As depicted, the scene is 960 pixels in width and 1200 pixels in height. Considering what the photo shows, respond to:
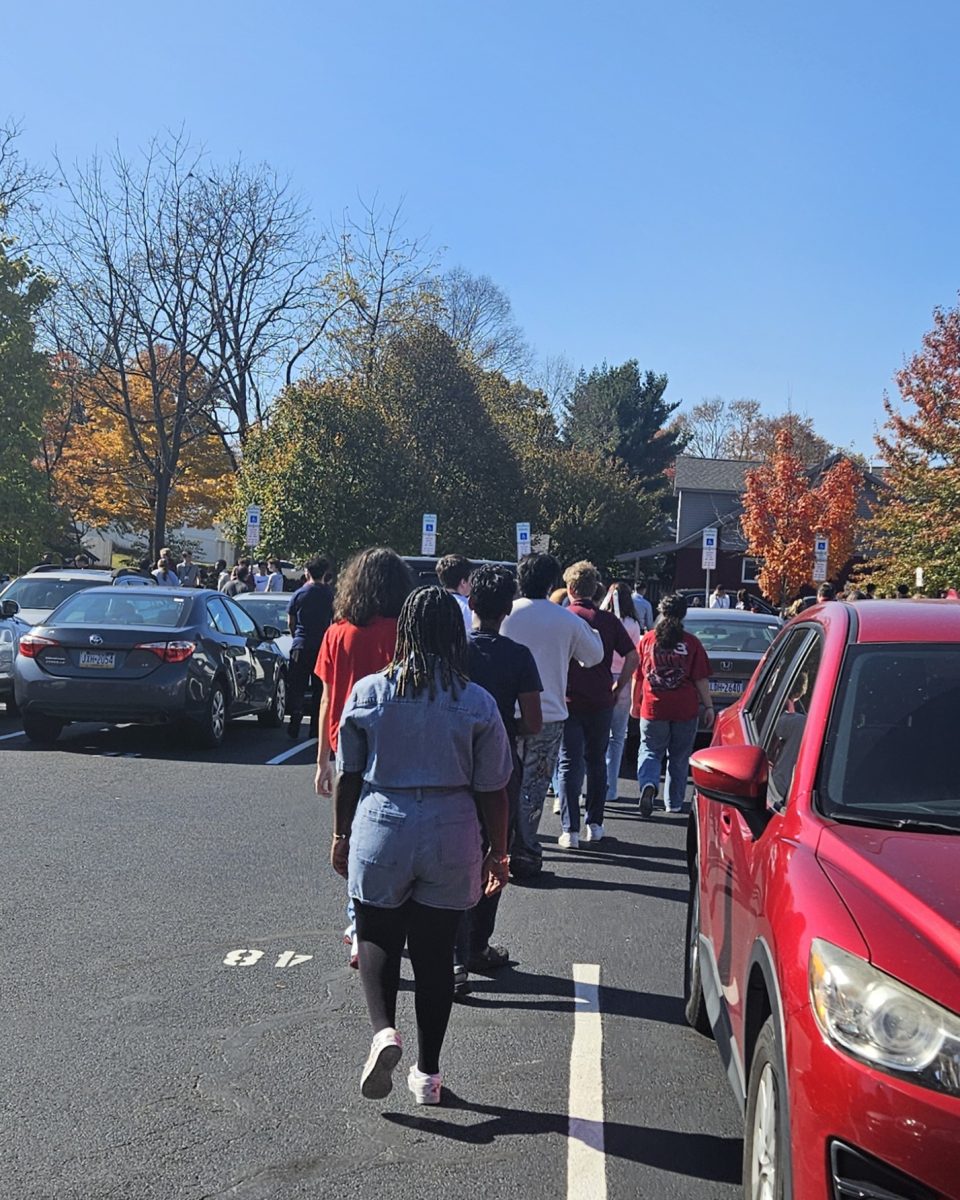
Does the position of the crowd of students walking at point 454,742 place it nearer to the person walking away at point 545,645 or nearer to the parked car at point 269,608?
the person walking away at point 545,645

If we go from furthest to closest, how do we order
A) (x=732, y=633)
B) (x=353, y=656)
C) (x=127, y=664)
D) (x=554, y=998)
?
(x=732, y=633) < (x=127, y=664) < (x=353, y=656) < (x=554, y=998)

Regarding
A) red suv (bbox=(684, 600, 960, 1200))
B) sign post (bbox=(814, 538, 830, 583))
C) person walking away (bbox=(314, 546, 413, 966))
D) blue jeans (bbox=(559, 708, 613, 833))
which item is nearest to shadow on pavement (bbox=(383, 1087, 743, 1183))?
red suv (bbox=(684, 600, 960, 1200))

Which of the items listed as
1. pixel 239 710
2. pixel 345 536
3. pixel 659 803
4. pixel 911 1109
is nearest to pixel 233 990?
pixel 911 1109

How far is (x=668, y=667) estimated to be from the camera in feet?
32.0

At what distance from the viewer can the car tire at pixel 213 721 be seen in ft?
40.5

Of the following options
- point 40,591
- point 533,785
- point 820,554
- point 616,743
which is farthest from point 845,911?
point 820,554

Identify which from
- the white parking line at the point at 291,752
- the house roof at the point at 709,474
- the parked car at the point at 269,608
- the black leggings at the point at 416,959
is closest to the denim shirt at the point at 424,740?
the black leggings at the point at 416,959

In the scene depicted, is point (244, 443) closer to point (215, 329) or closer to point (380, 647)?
point (215, 329)

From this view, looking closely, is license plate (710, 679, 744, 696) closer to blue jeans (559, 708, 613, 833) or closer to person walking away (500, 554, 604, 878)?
blue jeans (559, 708, 613, 833)

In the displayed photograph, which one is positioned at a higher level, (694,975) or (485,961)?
(694,975)

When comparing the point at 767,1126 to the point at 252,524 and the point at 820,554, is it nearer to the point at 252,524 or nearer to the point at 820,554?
the point at 252,524

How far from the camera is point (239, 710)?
1352 cm

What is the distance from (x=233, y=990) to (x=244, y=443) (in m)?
35.3

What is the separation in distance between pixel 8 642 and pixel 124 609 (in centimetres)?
258
